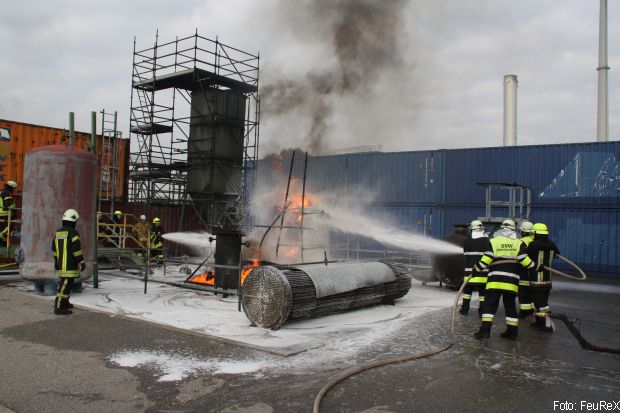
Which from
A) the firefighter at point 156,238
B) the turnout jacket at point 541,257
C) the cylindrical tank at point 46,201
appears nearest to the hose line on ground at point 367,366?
the turnout jacket at point 541,257

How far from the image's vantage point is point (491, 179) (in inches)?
739

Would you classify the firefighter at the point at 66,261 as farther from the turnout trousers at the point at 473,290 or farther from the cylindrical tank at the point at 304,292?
the turnout trousers at the point at 473,290

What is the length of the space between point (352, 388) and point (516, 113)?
31281 mm

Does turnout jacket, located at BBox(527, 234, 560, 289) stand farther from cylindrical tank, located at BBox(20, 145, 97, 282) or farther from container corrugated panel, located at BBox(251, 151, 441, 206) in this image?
container corrugated panel, located at BBox(251, 151, 441, 206)

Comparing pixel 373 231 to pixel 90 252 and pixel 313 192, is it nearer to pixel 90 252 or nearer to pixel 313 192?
pixel 313 192

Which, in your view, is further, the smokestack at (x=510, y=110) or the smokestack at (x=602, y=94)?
the smokestack at (x=510, y=110)

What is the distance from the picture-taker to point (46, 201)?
31.1ft

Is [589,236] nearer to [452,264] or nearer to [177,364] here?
[452,264]

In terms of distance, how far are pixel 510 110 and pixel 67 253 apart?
98.9 feet

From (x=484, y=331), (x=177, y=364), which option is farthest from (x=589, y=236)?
(x=177, y=364)

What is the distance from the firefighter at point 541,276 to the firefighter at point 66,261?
24.4 ft

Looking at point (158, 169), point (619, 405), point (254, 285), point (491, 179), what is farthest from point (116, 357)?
point (491, 179)

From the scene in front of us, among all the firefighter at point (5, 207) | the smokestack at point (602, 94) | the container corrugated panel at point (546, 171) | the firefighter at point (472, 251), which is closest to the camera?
the firefighter at point (472, 251)

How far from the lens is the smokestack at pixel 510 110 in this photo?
104 ft
